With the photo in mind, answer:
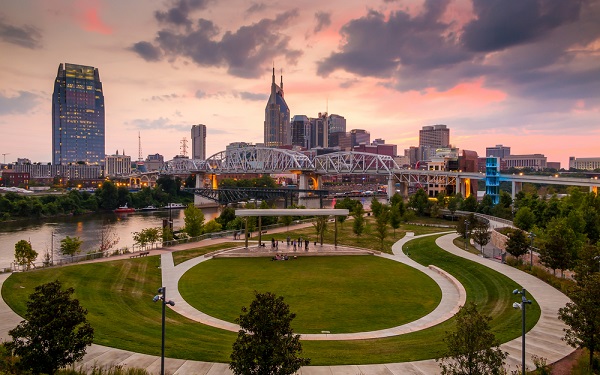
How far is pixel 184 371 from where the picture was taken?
15.6 meters

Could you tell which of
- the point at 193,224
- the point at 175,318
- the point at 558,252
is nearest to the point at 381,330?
the point at 175,318

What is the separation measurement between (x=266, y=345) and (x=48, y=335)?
272 inches

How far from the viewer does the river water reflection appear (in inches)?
2321

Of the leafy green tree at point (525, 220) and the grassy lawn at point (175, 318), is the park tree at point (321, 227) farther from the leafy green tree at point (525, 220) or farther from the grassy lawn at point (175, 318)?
the leafy green tree at point (525, 220)

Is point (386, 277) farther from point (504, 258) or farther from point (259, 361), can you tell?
point (259, 361)

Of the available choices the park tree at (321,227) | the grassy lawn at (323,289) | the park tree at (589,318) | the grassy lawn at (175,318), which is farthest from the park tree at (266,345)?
the park tree at (321,227)

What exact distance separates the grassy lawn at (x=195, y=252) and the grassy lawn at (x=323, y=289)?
8.10ft

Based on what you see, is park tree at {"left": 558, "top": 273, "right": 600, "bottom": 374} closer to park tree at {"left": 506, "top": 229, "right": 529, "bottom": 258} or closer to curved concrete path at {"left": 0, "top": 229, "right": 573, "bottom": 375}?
curved concrete path at {"left": 0, "top": 229, "right": 573, "bottom": 375}

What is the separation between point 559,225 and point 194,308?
27597 millimetres

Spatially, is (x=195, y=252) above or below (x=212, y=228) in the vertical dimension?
below

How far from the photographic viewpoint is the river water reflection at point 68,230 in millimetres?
58963

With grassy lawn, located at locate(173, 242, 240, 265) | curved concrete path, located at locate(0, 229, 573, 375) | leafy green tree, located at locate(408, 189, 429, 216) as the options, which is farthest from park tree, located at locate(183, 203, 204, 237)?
leafy green tree, located at locate(408, 189, 429, 216)

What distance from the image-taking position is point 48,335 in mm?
13164

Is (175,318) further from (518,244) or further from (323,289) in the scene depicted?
(518,244)
